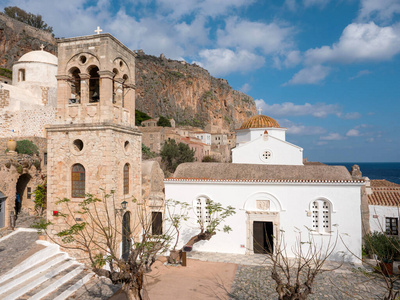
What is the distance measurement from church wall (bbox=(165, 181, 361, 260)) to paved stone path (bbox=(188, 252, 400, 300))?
88 centimetres

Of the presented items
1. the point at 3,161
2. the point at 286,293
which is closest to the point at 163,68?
the point at 3,161

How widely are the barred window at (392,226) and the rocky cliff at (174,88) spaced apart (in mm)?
63853

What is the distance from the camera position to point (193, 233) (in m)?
14.6

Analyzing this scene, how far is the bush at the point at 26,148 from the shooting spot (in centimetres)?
1711

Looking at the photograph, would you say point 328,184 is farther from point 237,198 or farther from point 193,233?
point 193,233

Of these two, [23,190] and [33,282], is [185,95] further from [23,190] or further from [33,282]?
[33,282]

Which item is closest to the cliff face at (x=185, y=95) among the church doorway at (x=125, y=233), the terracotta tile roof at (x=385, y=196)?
the church doorway at (x=125, y=233)

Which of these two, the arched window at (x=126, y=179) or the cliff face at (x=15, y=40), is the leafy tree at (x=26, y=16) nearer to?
the cliff face at (x=15, y=40)

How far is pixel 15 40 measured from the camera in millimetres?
56594

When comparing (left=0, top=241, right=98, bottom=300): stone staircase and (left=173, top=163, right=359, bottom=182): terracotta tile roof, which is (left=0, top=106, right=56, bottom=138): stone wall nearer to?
(left=0, top=241, right=98, bottom=300): stone staircase

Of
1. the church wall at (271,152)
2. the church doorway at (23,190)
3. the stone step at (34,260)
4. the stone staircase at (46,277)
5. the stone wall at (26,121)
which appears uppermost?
the stone wall at (26,121)

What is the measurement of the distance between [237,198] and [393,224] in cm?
930

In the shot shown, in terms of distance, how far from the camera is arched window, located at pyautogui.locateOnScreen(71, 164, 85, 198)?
11516 mm

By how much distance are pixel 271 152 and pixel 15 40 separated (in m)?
61.9
